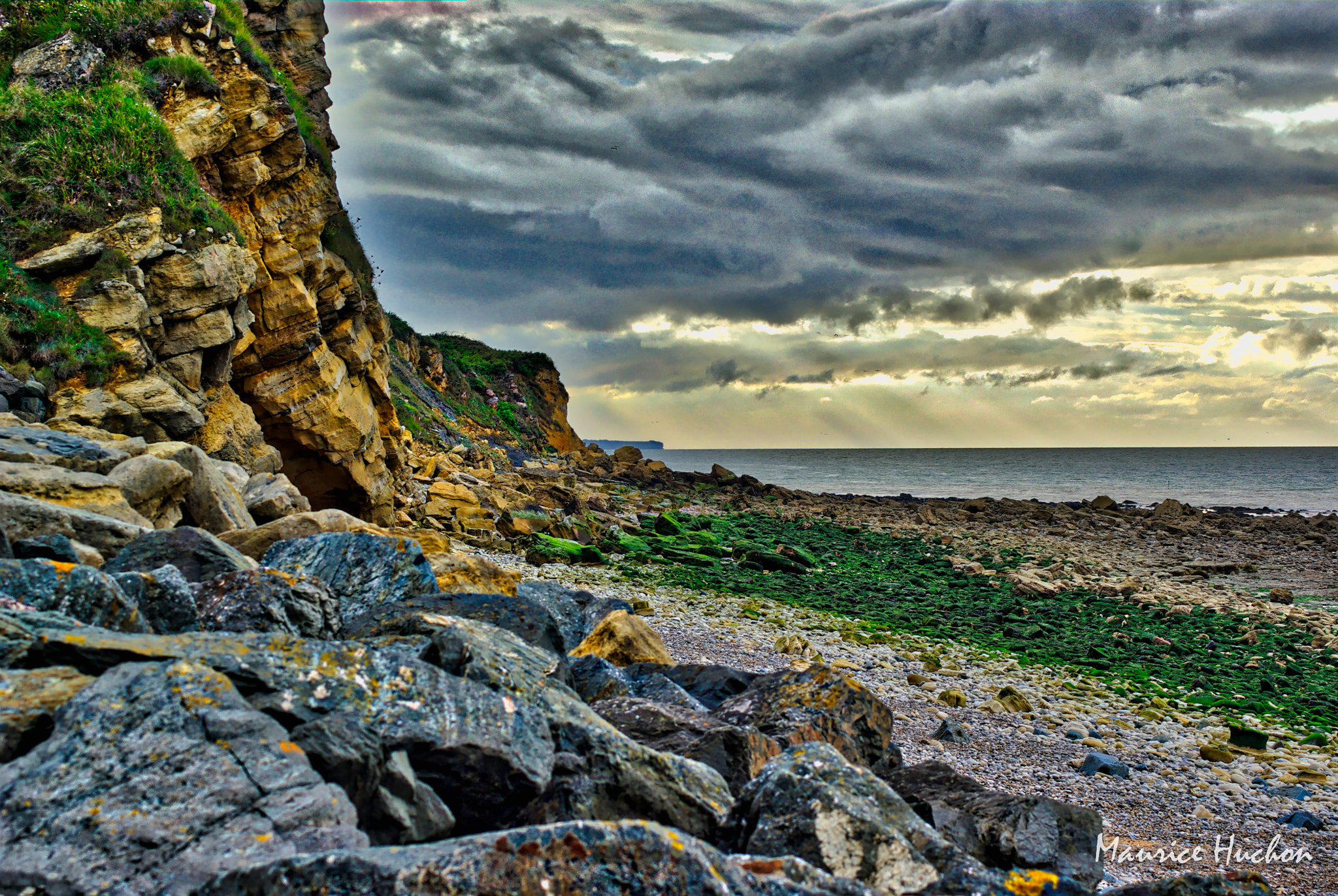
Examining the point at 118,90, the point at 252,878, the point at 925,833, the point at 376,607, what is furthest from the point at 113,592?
the point at 118,90

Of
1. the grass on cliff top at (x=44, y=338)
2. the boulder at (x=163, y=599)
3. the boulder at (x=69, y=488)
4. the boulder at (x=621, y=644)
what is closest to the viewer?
the boulder at (x=163, y=599)

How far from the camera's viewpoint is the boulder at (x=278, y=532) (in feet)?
25.6

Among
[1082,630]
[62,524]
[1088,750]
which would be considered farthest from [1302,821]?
[62,524]

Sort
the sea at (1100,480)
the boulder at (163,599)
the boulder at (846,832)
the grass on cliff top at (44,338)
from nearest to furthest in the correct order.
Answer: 1. the boulder at (846,832)
2. the boulder at (163,599)
3. the grass on cliff top at (44,338)
4. the sea at (1100,480)

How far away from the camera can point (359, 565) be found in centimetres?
698

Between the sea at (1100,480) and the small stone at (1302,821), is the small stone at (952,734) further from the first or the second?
the sea at (1100,480)

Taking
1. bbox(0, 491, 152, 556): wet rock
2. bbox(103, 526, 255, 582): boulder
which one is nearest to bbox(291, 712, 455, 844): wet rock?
bbox(103, 526, 255, 582): boulder

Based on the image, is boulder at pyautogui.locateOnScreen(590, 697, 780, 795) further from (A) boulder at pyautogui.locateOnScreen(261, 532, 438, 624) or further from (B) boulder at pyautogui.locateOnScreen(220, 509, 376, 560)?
(B) boulder at pyautogui.locateOnScreen(220, 509, 376, 560)

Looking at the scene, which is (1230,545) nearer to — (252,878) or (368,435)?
(368,435)

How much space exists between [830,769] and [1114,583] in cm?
2210

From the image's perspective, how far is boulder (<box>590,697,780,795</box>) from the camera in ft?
16.0

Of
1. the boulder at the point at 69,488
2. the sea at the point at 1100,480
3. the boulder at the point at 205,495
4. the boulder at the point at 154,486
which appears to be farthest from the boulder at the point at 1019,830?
the sea at the point at 1100,480

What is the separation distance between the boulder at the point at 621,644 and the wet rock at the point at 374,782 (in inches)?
172

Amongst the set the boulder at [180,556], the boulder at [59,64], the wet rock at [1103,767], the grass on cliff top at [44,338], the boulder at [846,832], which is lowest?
the wet rock at [1103,767]
